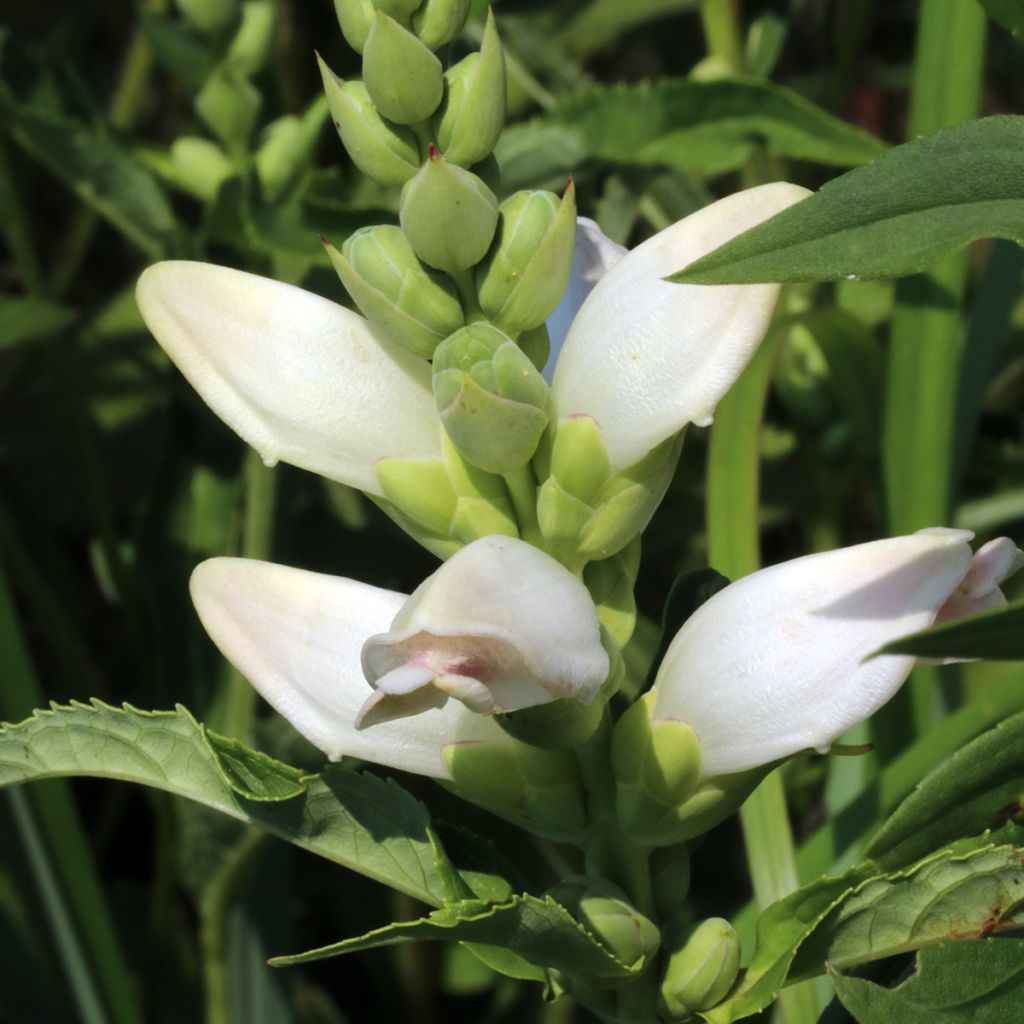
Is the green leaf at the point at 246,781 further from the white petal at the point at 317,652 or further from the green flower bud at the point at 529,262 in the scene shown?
the green flower bud at the point at 529,262

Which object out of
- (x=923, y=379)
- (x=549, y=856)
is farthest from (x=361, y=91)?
(x=549, y=856)

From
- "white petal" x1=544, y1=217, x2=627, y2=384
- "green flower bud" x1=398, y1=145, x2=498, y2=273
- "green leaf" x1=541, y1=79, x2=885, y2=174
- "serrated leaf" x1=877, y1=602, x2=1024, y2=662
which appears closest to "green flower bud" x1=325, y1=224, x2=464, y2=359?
"green flower bud" x1=398, y1=145, x2=498, y2=273

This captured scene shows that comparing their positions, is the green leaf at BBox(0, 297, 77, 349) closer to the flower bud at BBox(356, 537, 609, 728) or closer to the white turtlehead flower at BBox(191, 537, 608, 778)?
the white turtlehead flower at BBox(191, 537, 608, 778)

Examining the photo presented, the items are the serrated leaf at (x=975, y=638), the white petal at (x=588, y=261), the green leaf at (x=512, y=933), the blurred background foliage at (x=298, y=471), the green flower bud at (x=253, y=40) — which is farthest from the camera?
the green flower bud at (x=253, y=40)

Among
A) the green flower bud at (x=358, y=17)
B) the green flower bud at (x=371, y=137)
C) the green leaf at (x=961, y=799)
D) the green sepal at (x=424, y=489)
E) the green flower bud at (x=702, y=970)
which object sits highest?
the green flower bud at (x=358, y=17)

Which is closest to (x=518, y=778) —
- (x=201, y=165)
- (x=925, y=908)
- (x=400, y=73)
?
(x=925, y=908)

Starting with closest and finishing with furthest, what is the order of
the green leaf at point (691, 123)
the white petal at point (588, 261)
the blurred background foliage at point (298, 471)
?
the white petal at point (588, 261)
the blurred background foliage at point (298, 471)
the green leaf at point (691, 123)

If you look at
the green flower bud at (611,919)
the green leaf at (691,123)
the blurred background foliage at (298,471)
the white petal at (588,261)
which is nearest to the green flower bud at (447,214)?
the white petal at (588,261)
